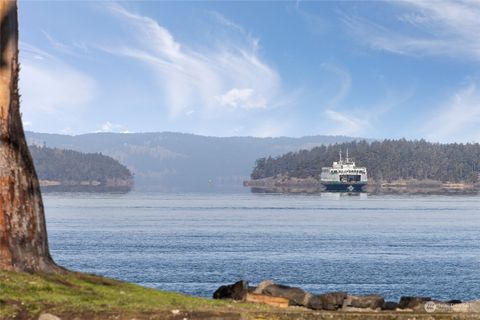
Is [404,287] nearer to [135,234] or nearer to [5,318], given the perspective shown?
[5,318]

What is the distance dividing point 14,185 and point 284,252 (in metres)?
43.1

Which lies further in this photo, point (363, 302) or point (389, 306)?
point (389, 306)

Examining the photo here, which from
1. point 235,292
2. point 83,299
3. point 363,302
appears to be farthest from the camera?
point 235,292

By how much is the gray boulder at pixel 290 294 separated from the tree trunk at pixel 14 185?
17.2 ft

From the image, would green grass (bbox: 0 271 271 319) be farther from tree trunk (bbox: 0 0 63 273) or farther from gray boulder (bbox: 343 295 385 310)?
gray boulder (bbox: 343 295 385 310)

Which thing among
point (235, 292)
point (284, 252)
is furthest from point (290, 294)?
point (284, 252)

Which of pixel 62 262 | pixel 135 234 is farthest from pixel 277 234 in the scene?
pixel 62 262

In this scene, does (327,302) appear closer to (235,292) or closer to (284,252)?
(235,292)

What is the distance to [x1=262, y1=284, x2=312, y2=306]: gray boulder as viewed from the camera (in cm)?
1902

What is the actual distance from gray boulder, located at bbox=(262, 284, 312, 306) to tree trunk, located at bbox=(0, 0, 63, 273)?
17.2ft

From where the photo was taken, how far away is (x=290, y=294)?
1930 cm

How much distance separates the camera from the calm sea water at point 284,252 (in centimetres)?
4489

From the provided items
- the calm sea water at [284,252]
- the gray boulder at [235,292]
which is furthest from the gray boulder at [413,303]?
the calm sea water at [284,252]

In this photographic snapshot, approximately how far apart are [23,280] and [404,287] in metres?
28.8
